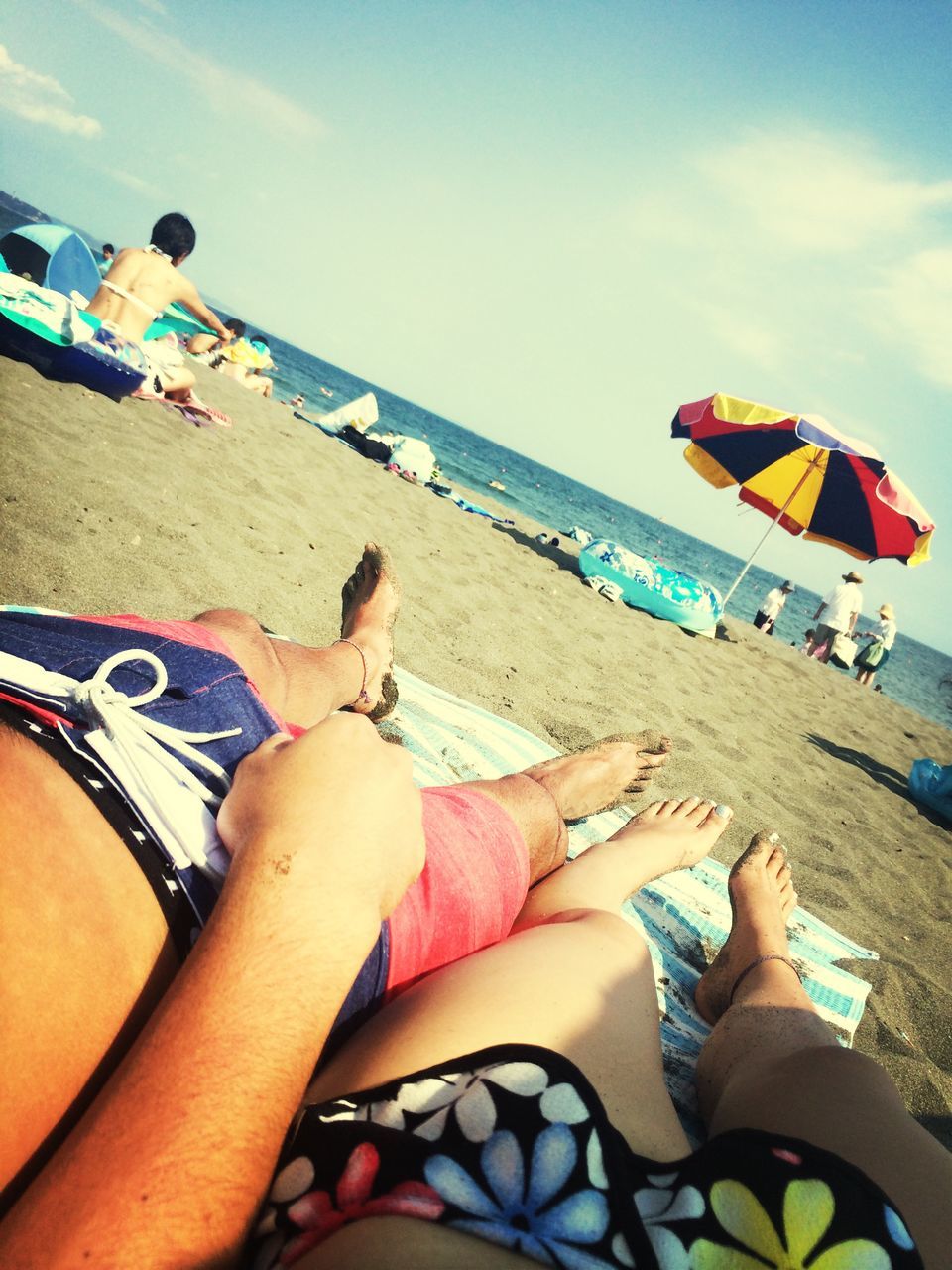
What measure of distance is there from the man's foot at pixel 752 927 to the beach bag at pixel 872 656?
10446 millimetres

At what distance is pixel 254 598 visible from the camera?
3.36 metres

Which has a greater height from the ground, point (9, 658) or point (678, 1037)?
point (9, 658)

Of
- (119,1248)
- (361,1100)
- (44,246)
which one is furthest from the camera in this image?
(44,246)

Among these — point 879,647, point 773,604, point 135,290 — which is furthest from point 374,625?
point 773,604

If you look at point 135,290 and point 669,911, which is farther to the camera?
point 135,290

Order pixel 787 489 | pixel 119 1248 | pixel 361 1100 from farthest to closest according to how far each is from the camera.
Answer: pixel 787 489 < pixel 361 1100 < pixel 119 1248

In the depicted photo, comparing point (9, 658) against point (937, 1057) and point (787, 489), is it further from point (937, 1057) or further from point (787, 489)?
point (787, 489)

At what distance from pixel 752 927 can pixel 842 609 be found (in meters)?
10.3

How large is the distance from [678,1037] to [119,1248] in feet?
4.92

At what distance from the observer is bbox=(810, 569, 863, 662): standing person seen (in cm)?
1065

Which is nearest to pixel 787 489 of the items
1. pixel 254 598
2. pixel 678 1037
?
pixel 254 598

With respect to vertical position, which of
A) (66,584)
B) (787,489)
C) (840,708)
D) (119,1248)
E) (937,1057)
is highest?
(787,489)

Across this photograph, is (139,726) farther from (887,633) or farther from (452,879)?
(887,633)

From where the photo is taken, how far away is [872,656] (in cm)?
1117
